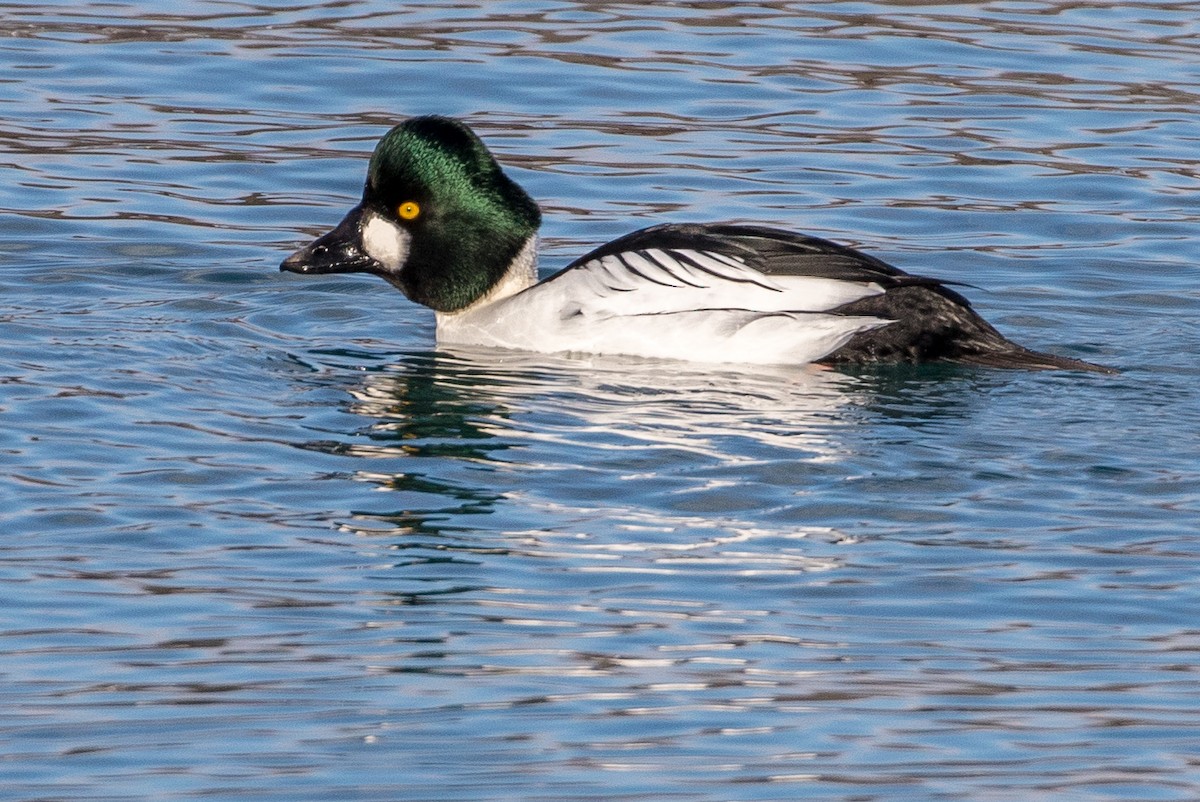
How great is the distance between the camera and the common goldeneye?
30.9ft

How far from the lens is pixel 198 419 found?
28.2 feet

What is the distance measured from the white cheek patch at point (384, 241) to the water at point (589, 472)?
1.48ft

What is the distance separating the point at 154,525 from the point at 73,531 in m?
0.27

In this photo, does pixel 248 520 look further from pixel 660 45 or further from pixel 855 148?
pixel 660 45

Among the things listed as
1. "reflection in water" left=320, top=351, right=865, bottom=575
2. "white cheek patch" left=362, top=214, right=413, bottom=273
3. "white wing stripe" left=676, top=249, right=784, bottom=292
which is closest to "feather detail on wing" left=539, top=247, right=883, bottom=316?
"white wing stripe" left=676, top=249, right=784, bottom=292

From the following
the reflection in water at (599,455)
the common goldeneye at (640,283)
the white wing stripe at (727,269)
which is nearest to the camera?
the reflection in water at (599,455)

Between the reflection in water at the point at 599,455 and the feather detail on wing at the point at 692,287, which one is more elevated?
the feather detail on wing at the point at 692,287

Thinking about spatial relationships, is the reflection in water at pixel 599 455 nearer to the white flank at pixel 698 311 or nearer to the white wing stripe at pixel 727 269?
the white flank at pixel 698 311

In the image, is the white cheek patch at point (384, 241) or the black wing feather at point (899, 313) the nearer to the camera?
the black wing feather at point (899, 313)

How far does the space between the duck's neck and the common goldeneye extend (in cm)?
1

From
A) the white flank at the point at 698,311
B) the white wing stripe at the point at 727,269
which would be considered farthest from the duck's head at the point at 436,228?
the white wing stripe at the point at 727,269

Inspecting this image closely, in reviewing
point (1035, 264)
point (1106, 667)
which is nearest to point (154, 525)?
point (1106, 667)

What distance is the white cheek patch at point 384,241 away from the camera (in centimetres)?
1038

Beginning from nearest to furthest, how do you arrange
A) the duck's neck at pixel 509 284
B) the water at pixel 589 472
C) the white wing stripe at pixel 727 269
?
the water at pixel 589 472
the white wing stripe at pixel 727 269
the duck's neck at pixel 509 284
